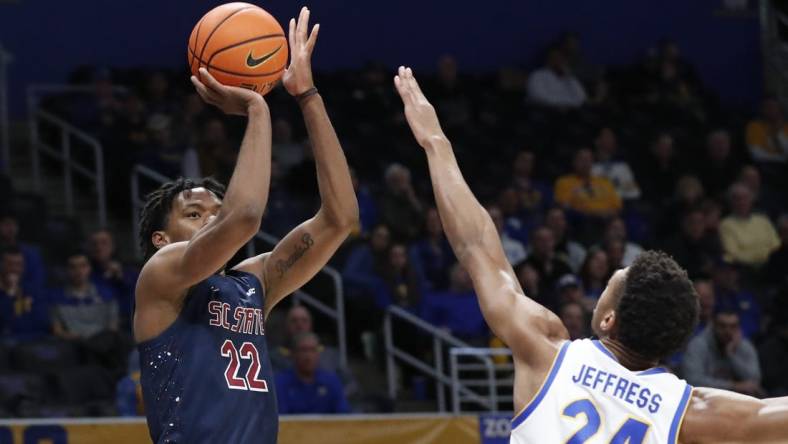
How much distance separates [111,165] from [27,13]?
269cm

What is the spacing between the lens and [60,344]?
916 cm

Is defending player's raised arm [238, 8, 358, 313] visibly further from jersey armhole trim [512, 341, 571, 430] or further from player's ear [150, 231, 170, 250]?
jersey armhole trim [512, 341, 571, 430]

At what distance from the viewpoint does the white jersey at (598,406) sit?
338 cm

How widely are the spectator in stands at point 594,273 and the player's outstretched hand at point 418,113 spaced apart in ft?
23.4

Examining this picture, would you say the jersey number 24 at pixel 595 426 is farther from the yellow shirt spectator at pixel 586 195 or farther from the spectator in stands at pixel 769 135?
the spectator in stands at pixel 769 135

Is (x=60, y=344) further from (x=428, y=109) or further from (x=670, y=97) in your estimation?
(x=670, y=97)

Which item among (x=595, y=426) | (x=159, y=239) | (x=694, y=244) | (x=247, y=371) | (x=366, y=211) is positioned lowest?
(x=694, y=244)

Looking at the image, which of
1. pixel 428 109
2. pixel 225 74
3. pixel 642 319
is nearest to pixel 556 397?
pixel 642 319

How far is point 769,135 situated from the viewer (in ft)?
47.9

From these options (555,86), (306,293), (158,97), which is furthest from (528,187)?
(158,97)

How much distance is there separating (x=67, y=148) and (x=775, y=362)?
20.4 ft

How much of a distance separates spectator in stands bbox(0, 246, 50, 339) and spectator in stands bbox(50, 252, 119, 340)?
0.37 feet

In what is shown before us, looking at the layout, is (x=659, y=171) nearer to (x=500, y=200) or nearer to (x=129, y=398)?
(x=500, y=200)

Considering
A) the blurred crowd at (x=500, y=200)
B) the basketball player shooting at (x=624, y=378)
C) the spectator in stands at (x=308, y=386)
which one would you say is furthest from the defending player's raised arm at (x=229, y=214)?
the spectator in stands at (x=308, y=386)
